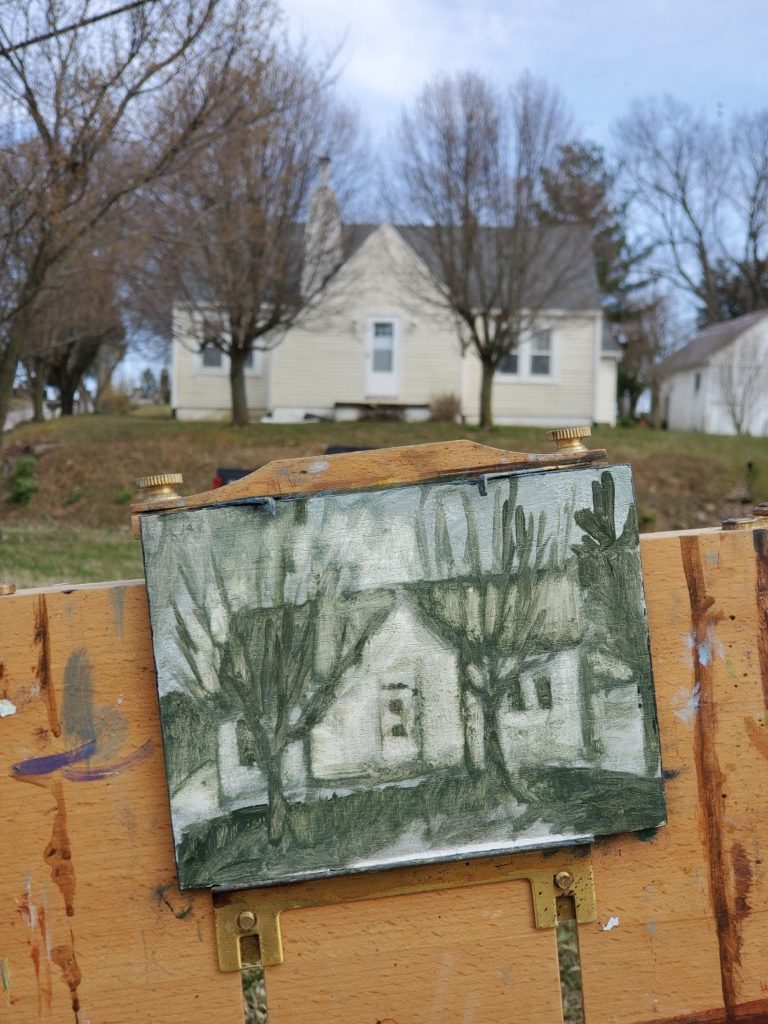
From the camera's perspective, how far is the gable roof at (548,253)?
19.8 metres

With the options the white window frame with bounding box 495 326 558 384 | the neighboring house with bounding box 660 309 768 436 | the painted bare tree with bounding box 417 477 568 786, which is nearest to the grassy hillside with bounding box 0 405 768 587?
the white window frame with bounding box 495 326 558 384

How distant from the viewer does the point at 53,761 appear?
7.05ft

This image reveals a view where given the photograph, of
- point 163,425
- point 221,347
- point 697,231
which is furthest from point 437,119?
point 697,231

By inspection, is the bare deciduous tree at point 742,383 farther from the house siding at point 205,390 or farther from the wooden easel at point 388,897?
the wooden easel at point 388,897

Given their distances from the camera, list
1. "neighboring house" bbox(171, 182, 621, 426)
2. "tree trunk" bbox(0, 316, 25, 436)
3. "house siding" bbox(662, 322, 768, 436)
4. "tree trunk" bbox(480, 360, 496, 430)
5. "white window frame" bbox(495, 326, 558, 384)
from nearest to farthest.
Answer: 1. "tree trunk" bbox(0, 316, 25, 436)
2. "tree trunk" bbox(480, 360, 496, 430)
3. "neighboring house" bbox(171, 182, 621, 426)
4. "white window frame" bbox(495, 326, 558, 384)
5. "house siding" bbox(662, 322, 768, 436)

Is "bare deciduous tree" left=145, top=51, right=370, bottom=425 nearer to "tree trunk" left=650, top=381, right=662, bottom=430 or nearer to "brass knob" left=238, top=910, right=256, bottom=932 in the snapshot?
"brass knob" left=238, top=910, right=256, bottom=932

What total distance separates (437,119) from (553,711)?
18380 mm

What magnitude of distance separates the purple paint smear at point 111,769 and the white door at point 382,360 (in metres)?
23.7

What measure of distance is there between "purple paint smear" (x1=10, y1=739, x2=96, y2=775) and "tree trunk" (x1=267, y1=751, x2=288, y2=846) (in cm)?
38

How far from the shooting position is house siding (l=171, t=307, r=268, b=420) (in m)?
26.6

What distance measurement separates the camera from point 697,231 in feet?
152

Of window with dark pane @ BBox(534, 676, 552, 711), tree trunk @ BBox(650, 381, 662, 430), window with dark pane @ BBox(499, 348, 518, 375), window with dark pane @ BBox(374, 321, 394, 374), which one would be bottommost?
tree trunk @ BBox(650, 381, 662, 430)

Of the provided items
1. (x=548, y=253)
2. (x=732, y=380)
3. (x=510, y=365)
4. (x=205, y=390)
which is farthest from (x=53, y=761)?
(x=732, y=380)

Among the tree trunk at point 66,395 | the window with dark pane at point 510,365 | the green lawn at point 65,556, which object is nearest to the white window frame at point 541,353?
the window with dark pane at point 510,365
